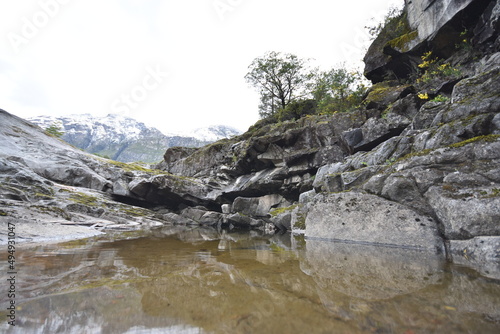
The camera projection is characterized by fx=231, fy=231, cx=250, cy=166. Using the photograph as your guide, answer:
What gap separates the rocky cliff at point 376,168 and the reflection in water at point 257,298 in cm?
179

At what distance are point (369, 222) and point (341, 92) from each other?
16515 mm

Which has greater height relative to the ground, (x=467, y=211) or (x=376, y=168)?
(x=376, y=168)

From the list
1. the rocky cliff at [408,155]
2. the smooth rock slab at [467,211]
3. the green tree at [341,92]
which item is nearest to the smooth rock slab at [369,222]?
the rocky cliff at [408,155]

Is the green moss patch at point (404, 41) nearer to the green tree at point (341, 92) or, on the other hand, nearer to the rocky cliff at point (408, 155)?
the rocky cliff at point (408, 155)

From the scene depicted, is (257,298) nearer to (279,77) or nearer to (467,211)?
(467,211)

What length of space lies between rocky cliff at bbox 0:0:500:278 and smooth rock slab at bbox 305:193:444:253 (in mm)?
35

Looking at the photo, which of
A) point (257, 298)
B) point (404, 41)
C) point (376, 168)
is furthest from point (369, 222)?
point (404, 41)

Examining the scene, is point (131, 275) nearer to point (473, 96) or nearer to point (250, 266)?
point (250, 266)

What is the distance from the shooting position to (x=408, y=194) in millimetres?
7188

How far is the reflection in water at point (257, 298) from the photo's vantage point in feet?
7.03

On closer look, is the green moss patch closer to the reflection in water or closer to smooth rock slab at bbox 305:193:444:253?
smooth rock slab at bbox 305:193:444:253

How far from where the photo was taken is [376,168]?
31.2 ft

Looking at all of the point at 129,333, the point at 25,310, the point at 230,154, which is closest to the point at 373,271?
the point at 129,333

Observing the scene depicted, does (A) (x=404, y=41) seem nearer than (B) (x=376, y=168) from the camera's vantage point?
No
